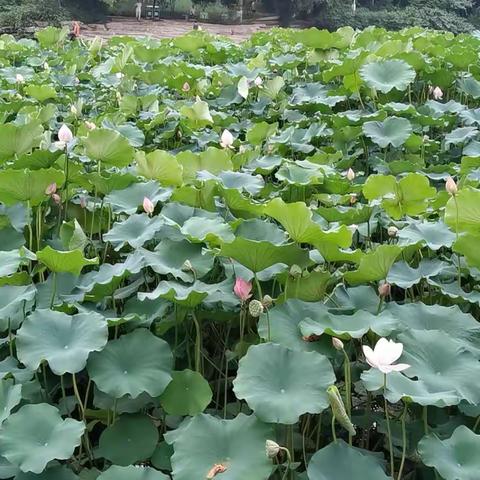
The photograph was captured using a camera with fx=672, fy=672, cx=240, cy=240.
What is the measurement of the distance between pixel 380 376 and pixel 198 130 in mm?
1265

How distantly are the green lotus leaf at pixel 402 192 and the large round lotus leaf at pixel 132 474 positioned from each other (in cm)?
71

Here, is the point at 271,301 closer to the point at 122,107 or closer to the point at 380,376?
the point at 380,376

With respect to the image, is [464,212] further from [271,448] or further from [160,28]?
[160,28]

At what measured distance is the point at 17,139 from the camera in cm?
144

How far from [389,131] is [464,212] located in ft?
2.37

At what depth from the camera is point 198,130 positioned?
77.1 inches

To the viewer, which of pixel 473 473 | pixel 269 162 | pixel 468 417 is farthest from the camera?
pixel 269 162

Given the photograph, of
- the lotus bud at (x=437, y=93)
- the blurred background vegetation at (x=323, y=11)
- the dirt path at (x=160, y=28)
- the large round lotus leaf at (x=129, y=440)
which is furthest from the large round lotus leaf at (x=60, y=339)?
the blurred background vegetation at (x=323, y=11)

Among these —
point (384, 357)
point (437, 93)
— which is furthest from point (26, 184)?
point (437, 93)

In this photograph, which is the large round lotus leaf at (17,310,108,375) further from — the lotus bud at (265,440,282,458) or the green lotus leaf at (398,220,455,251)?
the green lotus leaf at (398,220,455,251)

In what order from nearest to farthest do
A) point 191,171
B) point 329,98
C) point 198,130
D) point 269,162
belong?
1. point 191,171
2. point 269,162
3. point 198,130
4. point 329,98

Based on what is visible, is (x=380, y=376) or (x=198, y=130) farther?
(x=198, y=130)

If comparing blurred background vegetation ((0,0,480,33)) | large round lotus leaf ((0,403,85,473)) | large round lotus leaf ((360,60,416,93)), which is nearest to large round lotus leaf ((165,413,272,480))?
large round lotus leaf ((0,403,85,473))

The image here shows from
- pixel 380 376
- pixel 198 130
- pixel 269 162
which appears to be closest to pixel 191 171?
pixel 269 162
